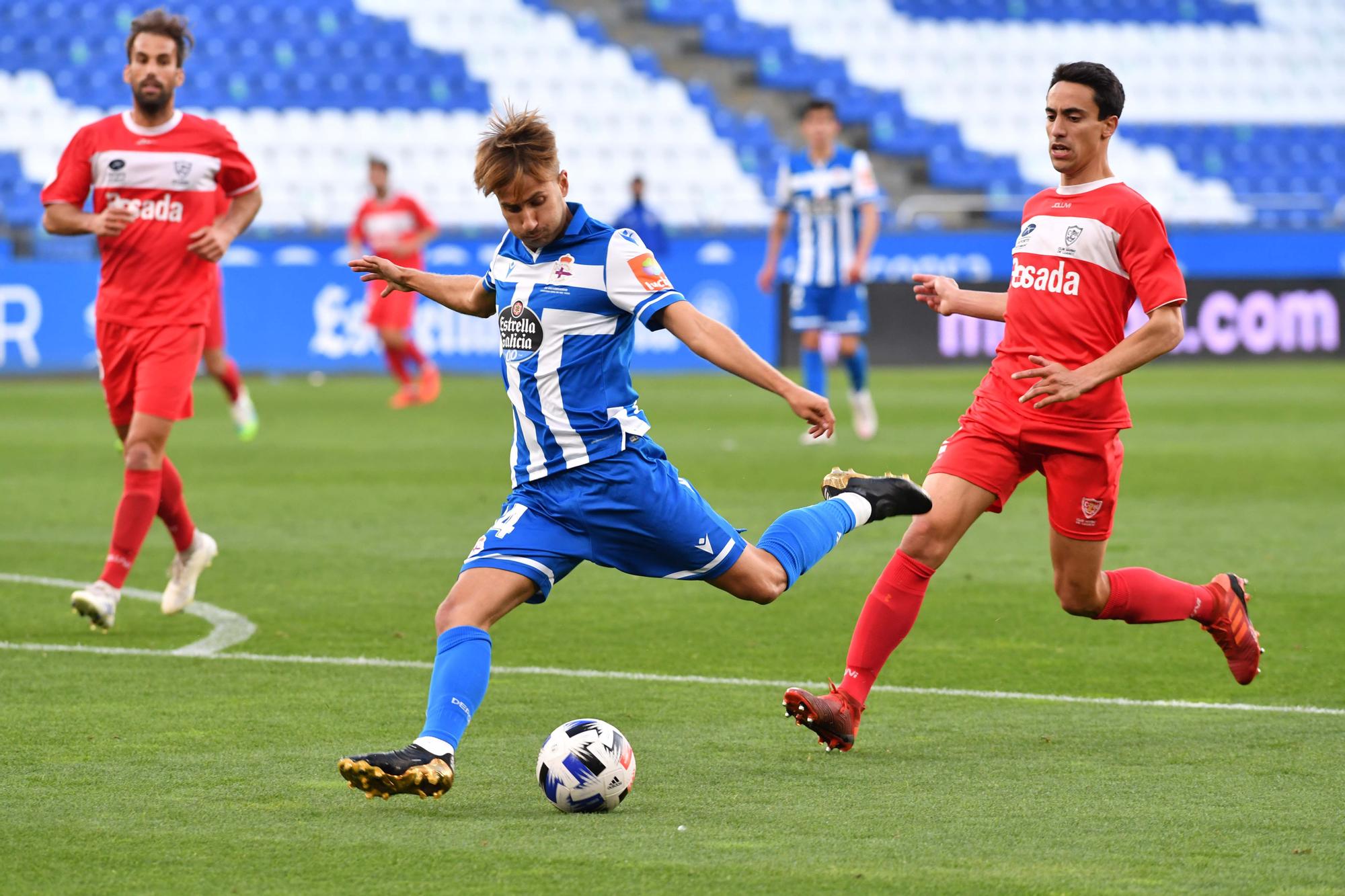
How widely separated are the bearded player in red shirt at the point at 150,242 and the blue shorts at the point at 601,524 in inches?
114

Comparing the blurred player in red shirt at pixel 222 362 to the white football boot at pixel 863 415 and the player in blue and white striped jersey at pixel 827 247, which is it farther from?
the white football boot at pixel 863 415

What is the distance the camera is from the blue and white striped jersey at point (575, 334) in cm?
470

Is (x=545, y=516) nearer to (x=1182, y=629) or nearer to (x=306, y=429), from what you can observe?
(x=1182, y=629)

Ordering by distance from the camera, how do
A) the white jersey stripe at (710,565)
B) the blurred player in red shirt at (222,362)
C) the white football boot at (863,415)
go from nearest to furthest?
the white jersey stripe at (710,565) → the blurred player in red shirt at (222,362) → the white football boot at (863,415)

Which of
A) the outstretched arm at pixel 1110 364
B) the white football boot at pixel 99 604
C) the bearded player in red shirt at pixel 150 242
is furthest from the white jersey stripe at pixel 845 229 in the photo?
the outstretched arm at pixel 1110 364

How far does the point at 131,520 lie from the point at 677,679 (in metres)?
2.33

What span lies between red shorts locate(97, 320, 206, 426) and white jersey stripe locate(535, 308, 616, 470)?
2.98 m

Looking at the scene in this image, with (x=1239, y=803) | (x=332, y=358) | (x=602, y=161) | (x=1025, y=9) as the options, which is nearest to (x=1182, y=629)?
(x=1239, y=803)

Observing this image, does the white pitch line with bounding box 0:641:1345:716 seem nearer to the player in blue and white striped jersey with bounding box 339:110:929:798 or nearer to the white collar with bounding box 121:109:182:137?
the player in blue and white striped jersey with bounding box 339:110:929:798

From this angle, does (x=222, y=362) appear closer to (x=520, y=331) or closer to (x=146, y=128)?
(x=146, y=128)

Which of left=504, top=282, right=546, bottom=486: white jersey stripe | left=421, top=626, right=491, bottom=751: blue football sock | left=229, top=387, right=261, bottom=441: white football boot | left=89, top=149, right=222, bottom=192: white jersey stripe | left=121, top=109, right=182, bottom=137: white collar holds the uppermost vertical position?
left=121, top=109, right=182, bottom=137: white collar

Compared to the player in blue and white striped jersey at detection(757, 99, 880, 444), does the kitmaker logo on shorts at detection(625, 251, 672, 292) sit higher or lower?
higher

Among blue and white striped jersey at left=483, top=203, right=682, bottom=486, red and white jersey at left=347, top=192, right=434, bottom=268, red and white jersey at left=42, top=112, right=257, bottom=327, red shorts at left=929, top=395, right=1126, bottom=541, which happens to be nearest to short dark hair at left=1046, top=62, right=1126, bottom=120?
red shorts at left=929, top=395, right=1126, bottom=541

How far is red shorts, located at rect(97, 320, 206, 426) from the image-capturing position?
729 centimetres
